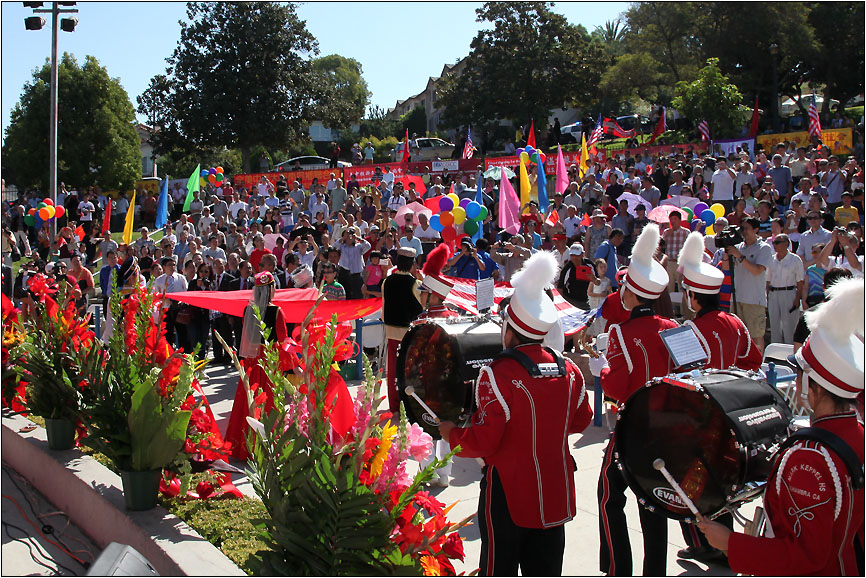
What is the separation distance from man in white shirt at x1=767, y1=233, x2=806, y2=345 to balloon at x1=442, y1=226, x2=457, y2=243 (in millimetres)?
4997

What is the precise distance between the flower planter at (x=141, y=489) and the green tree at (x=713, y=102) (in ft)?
83.3

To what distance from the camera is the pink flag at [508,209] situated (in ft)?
49.6

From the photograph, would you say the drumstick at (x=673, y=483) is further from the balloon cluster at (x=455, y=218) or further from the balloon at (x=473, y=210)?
the balloon at (x=473, y=210)

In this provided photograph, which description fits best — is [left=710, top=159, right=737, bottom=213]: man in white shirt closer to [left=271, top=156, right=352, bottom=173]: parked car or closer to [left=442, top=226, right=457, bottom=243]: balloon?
[left=442, top=226, right=457, bottom=243]: balloon

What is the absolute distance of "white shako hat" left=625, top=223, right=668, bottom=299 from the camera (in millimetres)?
4941

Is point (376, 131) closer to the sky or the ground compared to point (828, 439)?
closer to the sky

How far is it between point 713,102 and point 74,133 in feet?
93.4

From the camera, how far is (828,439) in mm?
2662

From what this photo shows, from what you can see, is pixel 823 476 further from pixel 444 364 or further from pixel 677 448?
pixel 444 364

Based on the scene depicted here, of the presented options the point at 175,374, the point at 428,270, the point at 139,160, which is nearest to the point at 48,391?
the point at 175,374

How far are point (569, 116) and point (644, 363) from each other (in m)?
56.7

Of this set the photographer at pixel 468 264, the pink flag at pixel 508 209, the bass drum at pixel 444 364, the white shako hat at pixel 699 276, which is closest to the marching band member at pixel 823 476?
the white shako hat at pixel 699 276

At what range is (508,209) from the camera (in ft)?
50.4

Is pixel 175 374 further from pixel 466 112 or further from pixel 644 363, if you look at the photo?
pixel 466 112
